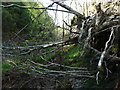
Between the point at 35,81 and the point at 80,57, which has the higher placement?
the point at 80,57

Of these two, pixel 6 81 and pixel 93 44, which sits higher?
pixel 93 44

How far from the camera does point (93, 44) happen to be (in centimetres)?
197

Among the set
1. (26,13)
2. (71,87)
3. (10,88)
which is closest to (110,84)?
(71,87)

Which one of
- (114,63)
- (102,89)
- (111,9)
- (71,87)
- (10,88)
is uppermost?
(111,9)

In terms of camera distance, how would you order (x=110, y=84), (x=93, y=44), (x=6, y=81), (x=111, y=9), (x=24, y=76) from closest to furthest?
(x=110, y=84), (x=111, y=9), (x=93, y=44), (x=24, y=76), (x=6, y=81)

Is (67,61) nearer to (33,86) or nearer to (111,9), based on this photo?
(33,86)

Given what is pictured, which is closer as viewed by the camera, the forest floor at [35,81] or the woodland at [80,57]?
the woodland at [80,57]

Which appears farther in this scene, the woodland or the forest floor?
the forest floor

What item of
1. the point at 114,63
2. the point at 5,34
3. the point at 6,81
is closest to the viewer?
the point at 114,63

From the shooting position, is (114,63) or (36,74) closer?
(114,63)

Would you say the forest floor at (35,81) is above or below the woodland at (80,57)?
below

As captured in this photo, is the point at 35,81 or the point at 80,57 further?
the point at 35,81

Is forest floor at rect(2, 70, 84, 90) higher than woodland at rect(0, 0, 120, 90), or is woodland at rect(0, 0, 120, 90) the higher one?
woodland at rect(0, 0, 120, 90)

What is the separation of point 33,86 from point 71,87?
45 cm
